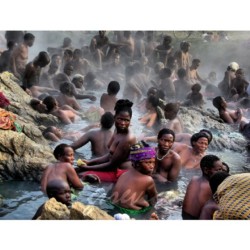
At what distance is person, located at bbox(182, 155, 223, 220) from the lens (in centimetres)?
584

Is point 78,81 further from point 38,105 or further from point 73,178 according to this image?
point 73,178

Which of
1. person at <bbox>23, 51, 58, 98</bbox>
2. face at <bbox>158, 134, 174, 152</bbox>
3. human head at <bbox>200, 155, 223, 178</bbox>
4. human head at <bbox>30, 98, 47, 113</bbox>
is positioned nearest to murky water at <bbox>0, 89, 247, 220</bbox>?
face at <bbox>158, 134, 174, 152</bbox>

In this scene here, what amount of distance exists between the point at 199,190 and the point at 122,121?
1.28 m

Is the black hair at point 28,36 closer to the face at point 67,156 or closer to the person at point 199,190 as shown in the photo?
the face at point 67,156

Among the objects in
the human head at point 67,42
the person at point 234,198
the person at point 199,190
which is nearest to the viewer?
the person at point 234,198

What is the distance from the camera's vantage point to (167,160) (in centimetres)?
647

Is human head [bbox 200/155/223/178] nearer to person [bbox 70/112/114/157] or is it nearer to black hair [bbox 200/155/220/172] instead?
black hair [bbox 200/155/220/172]

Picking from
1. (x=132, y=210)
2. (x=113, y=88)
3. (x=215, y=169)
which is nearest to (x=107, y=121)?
(x=113, y=88)

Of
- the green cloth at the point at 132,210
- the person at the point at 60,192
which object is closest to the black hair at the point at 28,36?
the person at the point at 60,192

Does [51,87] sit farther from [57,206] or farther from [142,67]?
[57,206]

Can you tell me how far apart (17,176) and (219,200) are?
2.49 m

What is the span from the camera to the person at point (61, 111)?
7.00m

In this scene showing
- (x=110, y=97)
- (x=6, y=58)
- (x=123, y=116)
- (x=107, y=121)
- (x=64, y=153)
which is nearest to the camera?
(x=64, y=153)

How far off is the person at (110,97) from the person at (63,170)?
2.87 feet
